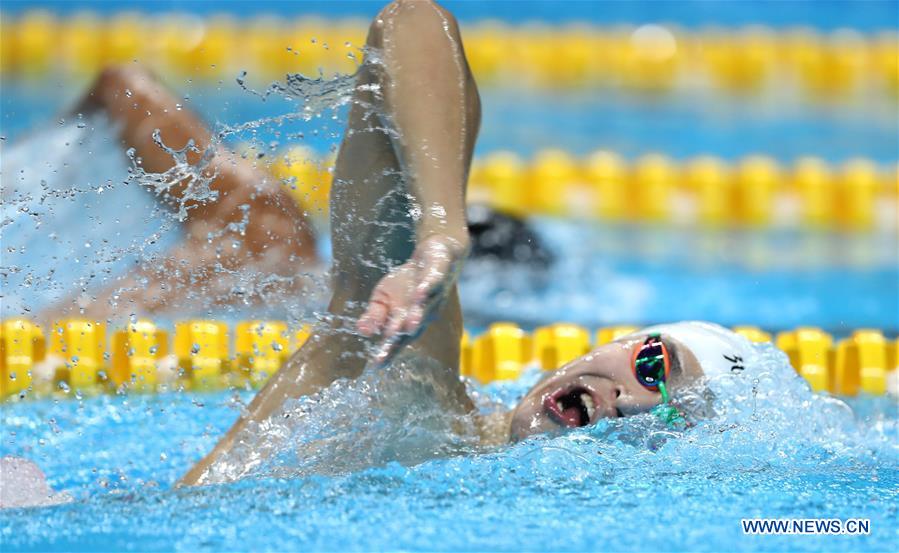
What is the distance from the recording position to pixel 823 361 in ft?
9.00

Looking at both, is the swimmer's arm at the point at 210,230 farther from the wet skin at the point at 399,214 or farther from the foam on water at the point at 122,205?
the wet skin at the point at 399,214

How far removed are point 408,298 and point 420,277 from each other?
0.03m

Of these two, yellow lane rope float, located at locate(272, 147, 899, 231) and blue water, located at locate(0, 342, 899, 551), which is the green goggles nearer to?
blue water, located at locate(0, 342, 899, 551)

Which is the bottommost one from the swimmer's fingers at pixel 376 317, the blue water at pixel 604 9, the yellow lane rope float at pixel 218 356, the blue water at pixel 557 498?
the yellow lane rope float at pixel 218 356

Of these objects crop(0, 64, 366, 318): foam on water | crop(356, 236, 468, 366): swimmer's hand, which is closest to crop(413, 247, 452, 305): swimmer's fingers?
crop(356, 236, 468, 366): swimmer's hand

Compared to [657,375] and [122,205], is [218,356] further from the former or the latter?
[657,375]

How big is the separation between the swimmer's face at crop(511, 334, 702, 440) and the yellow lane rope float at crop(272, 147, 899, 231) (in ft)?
9.43

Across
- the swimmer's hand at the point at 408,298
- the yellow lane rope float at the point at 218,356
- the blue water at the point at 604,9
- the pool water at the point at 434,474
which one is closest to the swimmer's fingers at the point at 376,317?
the swimmer's hand at the point at 408,298

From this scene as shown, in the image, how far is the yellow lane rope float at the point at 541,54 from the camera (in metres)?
6.11

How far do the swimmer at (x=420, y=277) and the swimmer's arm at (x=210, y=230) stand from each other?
0.27m

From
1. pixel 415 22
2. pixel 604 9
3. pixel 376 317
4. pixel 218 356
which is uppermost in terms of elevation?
pixel 604 9

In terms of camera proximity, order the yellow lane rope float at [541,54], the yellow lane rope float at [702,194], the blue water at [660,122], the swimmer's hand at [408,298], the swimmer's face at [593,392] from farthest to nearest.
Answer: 1. the yellow lane rope float at [541,54]
2. the blue water at [660,122]
3. the yellow lane rope float at [702,194]
4. the swimmer's face at [593,392]
5. the swimmer's hand at [408,298]

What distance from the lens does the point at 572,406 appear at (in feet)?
5.68
